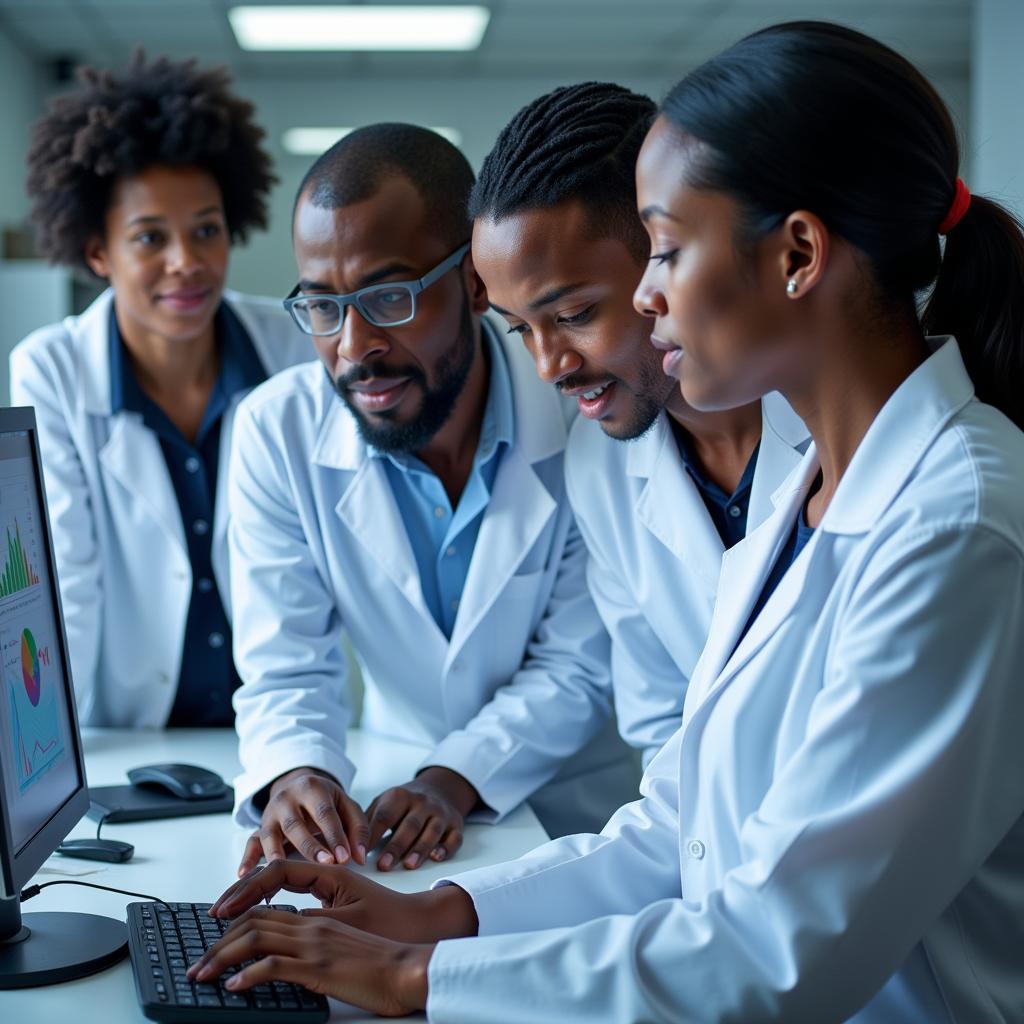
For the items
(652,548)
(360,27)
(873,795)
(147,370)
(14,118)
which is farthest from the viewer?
(14,118)

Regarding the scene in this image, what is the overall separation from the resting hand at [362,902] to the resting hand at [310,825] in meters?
0.16

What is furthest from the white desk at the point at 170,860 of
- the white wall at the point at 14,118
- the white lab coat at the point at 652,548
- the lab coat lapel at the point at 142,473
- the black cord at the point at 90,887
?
the white wall at the point at 14,118

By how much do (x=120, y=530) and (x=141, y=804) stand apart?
81 cm

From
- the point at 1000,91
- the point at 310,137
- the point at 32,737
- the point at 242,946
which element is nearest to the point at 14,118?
the point at 310,137

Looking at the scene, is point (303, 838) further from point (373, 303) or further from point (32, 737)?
point (373, 303)

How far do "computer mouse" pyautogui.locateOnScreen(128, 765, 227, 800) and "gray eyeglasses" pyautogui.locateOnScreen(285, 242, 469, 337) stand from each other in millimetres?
642

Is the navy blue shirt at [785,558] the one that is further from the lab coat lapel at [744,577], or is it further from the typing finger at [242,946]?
the typing finger at [242,946]

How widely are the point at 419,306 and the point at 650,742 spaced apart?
70 centimetres

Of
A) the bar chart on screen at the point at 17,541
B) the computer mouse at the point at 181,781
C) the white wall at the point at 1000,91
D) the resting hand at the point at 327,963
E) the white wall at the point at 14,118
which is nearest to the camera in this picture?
the resting hand at the point at 327,963

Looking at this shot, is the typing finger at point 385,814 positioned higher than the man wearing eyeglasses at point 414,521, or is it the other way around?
the man wearing eyeglasses at point 414,521

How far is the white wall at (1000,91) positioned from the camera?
361 cm

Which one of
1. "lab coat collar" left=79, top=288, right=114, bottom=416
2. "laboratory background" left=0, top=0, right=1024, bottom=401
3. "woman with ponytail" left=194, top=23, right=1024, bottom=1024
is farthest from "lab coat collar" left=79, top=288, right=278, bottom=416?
"laboratory background" left=0, top=0, right=1024, bottom=401

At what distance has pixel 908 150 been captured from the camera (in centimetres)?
99

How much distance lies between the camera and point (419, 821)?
147cm
